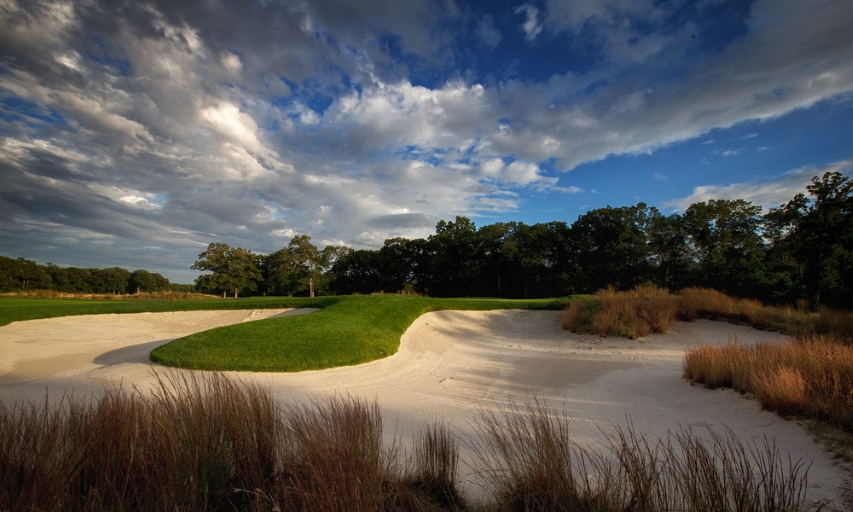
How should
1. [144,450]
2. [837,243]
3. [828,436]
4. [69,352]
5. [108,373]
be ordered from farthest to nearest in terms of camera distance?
[837,243], [69,352], [108,373], [828,436], [144,450]

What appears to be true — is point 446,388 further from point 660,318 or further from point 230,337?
point 660,318

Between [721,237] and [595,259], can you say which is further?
[595,259]

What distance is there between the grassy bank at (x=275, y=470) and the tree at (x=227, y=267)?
46.9 m

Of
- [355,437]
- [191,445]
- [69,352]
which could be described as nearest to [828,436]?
[355,437]

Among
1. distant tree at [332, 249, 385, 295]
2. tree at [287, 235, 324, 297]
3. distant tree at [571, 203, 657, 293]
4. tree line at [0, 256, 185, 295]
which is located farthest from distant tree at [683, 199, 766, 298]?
tree line at [0, 256, 185, 295]

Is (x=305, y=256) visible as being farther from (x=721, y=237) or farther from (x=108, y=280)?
(x=108, y=280)

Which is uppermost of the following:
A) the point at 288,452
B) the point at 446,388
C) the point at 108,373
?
the point at 288,452

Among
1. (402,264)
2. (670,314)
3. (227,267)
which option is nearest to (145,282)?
(227,267)

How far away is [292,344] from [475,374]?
17.2 feet

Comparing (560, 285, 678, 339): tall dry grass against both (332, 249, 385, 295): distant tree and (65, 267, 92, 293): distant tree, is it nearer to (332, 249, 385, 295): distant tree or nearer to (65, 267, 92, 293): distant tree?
(332, 249, 385, 295): distant tree

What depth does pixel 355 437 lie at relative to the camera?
2971 mm

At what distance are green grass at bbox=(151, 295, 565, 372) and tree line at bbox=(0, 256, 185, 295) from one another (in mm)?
30992

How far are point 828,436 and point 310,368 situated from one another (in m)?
9.42

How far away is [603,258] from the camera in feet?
117
